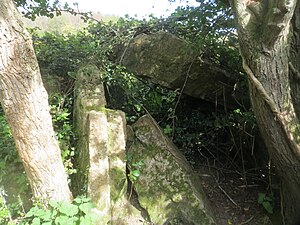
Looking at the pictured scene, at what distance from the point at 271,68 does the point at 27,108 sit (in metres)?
2.30

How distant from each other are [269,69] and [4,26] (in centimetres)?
238

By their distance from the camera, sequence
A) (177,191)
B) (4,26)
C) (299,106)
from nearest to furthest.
→ (4,26)
(299,106)
(177,191)

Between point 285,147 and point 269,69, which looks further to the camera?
point 285,147

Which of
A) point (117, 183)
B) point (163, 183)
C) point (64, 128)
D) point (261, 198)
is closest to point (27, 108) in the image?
point (64, 128)

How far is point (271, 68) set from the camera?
8.75 ft

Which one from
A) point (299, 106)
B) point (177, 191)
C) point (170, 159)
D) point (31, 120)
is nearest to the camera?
point (31, 120)

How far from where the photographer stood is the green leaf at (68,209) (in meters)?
2.30

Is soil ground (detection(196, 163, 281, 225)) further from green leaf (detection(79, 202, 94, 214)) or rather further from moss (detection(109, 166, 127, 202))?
green leaf (detection(79, 202, 94, 214))

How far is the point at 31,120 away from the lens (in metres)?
2.31

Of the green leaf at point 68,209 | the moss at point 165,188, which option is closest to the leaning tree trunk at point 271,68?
the moss at point 165,188

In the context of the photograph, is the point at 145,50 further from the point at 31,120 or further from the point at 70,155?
the point at 31,120

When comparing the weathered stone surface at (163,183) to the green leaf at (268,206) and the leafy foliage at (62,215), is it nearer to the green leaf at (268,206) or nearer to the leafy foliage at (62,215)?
the green leaf at (268,206)

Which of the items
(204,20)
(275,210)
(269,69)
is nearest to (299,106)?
(269,69)

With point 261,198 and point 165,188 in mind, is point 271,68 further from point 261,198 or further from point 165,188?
point 261,198
